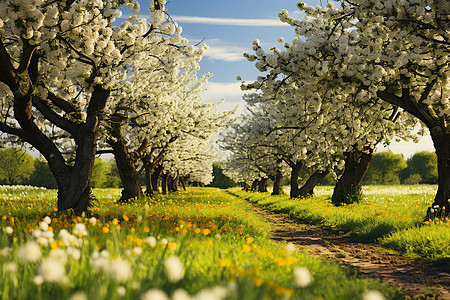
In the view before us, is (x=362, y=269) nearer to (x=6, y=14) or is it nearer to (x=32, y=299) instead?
(x=32, y=299)

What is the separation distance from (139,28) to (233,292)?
29.4 feet

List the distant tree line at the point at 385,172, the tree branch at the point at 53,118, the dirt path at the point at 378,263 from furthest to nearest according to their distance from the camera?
the distant tree line at the point at 385,172 → the tree branch at the point at 53,118 → the dirt path at the point at 378,263

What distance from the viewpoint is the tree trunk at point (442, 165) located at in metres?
11.6

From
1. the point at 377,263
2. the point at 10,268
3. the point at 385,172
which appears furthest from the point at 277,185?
the point at 385,172

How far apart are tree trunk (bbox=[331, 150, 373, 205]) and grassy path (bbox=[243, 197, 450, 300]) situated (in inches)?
349

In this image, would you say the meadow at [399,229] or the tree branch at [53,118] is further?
the tree branch at [53,118]

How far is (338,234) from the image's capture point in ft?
40.5

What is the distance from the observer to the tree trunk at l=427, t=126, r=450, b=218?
1165 cm

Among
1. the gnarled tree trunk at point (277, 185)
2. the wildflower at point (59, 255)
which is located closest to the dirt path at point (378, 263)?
the wildflower at point (59, 255)

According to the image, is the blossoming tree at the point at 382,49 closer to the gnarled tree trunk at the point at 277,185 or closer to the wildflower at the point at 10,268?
the wildflower at the point at 10,268

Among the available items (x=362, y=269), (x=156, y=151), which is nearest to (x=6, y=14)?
(x=362, y=269)

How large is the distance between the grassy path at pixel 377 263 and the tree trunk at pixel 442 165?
10.7 feet

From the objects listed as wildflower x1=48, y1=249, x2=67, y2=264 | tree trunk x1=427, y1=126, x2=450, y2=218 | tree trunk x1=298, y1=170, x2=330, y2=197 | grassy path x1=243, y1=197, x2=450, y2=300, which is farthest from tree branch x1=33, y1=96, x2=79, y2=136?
tree trunk x1=298, y1=170, x2=330, y2=197

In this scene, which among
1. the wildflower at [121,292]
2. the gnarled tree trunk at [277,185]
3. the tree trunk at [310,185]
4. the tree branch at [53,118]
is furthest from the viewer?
the gnarled tree trunk at [277,185]
